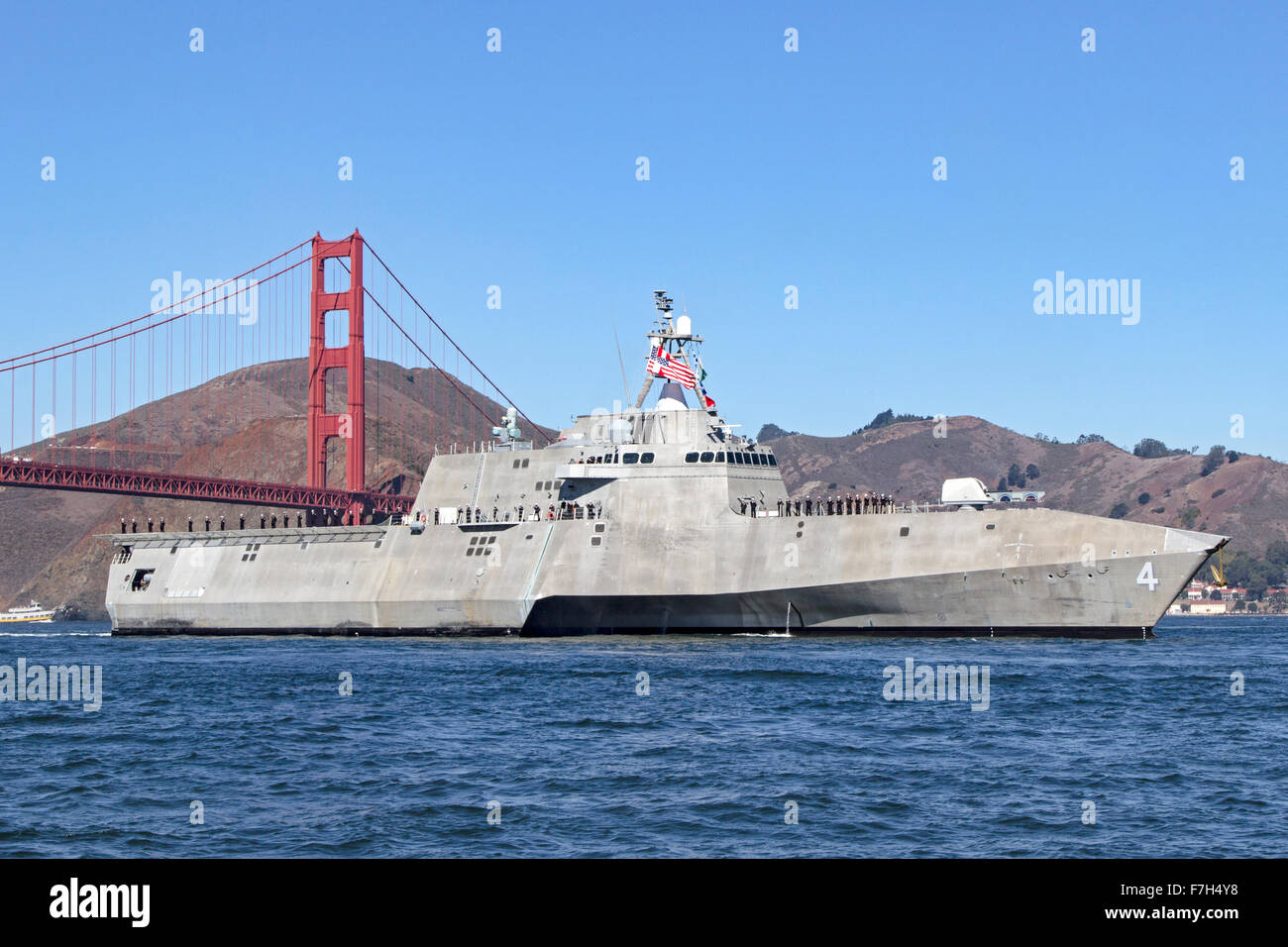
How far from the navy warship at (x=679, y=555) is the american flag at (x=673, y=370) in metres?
0.11

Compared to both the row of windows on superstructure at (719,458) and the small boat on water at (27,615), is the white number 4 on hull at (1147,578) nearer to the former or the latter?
the row of windows on superstructure at (719,458)

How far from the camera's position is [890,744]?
21.2 m

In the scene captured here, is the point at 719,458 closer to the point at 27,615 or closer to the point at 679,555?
the point at 679,555

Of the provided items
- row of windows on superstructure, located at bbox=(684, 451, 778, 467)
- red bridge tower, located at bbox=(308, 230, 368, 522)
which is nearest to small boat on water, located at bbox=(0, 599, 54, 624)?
red bridge tower, located at bbox=(308, 230, 368, 522)

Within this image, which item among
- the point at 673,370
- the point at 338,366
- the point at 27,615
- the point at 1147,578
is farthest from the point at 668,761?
the point at 27,615

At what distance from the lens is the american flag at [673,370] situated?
48281 millimetres

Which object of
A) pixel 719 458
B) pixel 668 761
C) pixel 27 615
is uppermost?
pixel 719 458

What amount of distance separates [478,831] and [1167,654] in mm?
26446

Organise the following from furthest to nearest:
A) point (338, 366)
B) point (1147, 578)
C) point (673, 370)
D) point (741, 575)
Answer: point (338, 366), point (673, 370), point (741, 575), point (1147, 578)

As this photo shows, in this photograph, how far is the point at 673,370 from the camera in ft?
159

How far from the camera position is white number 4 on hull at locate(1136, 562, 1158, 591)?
37969 mm

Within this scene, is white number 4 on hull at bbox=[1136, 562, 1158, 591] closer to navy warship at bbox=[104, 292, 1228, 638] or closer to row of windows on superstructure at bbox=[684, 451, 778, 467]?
navy warship at bbox=[104, 292, 1228, 638]

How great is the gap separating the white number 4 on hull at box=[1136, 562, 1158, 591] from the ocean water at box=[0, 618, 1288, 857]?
3.92 metres

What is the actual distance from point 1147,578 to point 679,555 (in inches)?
576
